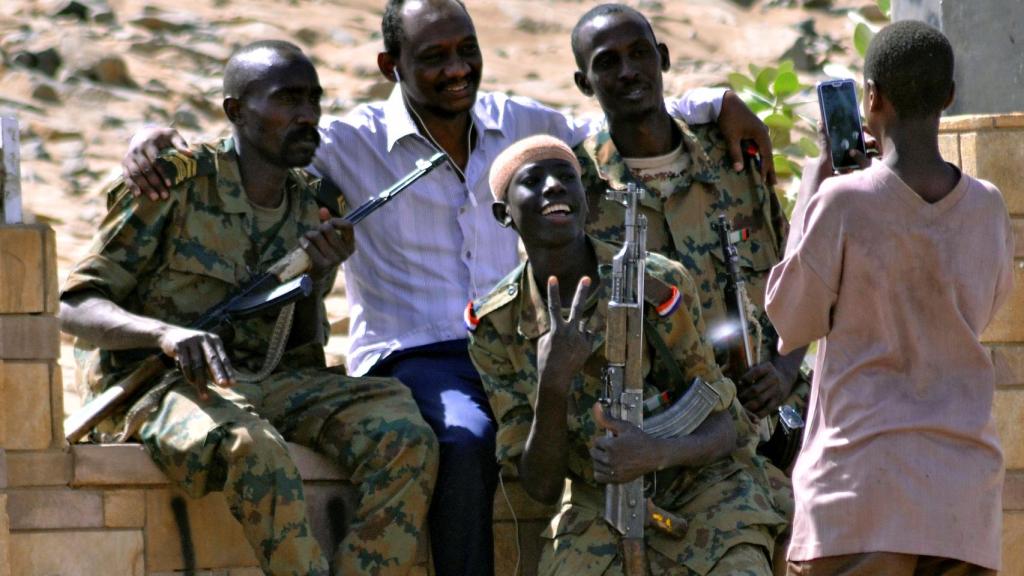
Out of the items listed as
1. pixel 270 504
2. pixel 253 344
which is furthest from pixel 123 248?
pixel 270 504

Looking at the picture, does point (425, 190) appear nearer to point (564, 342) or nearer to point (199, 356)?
point (199, 356)

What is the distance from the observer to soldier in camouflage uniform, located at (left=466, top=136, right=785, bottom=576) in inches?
205

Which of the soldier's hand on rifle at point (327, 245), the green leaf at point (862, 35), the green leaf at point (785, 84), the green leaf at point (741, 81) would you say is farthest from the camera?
the green leaf at point (741, 81)

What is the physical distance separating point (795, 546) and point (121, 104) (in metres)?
11.8

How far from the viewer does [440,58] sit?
6453 millimetres

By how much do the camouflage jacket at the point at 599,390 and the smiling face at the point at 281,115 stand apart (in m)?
0.87

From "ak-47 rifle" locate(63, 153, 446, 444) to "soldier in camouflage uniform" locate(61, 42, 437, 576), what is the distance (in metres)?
0.07

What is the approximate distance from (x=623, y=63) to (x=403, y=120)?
0.84 meters

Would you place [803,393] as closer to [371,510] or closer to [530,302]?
[530,302]

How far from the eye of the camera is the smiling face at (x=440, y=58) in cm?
645

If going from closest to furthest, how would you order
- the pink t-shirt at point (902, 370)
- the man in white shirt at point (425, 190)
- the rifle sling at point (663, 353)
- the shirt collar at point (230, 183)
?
the pink t-shirt at point (902, 370) → the rifle sling at point (663, 353) → the shirt collar at point (230, 183) → the man in white shirt at point (425, 190)

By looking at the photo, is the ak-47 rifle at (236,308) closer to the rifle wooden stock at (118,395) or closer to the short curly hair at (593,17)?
the rifle wooden stock at (118,395)

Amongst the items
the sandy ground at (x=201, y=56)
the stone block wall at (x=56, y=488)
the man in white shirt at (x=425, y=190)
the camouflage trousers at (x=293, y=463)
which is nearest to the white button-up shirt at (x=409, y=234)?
the man in white shirt at (x=425, y=190)

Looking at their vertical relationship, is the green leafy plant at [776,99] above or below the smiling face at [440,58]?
below
